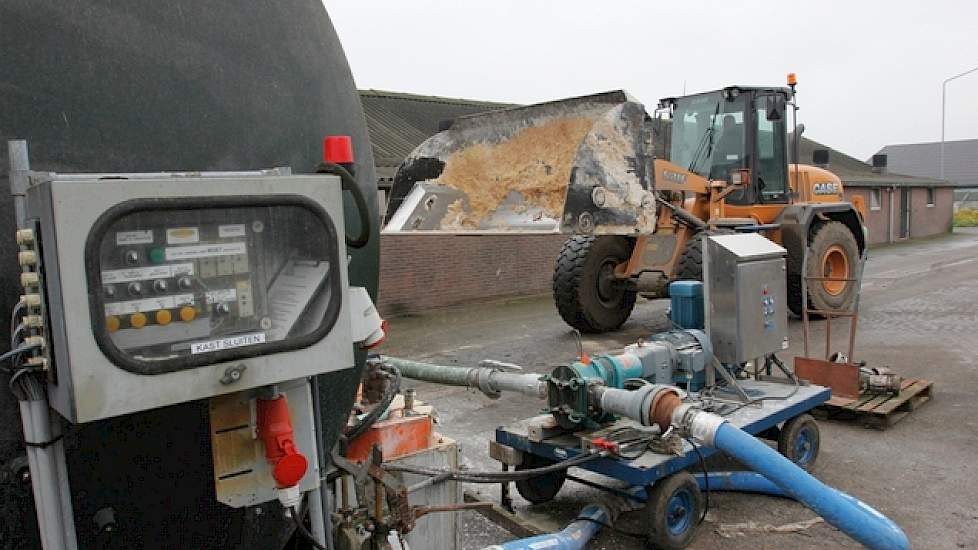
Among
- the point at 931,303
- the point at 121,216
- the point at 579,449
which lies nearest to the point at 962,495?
the point at 579,449

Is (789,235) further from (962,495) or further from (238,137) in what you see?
(238,137)

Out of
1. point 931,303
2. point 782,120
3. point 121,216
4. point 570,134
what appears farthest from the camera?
point 931,303

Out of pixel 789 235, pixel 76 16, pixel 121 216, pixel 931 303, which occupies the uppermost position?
pixel 76 16

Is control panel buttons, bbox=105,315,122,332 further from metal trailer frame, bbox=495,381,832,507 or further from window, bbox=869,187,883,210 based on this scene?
window, bbox=869,187,883,210

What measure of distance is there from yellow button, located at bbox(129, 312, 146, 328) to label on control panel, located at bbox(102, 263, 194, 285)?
0.07 metres

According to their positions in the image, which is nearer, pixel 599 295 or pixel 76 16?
pixel 76 16

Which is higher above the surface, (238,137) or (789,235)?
(238,137)

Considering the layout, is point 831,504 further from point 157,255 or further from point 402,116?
point 402,116

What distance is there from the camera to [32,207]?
1.45 meters

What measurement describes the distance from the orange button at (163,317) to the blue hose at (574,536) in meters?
1.92

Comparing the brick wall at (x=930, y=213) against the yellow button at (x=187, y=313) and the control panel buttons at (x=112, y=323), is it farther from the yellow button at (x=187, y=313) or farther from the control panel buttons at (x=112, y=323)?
the control panel buttons at (x=112, y=323)

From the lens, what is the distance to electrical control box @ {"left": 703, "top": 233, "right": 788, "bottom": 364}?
15.8ft

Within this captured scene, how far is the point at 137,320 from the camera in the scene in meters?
1.49

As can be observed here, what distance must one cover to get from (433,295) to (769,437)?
790 centimetres
